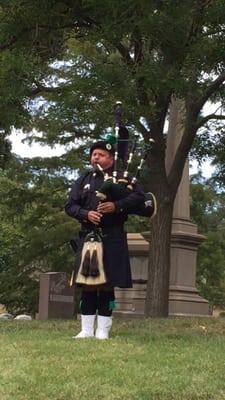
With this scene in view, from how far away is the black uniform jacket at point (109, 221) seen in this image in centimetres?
635

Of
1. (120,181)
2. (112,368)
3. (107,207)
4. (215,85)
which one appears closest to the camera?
(112,368)

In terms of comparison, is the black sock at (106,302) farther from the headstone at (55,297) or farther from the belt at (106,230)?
the headstone at (55,297)

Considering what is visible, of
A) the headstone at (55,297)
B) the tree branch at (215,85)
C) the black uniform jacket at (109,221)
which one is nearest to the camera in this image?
the black uniform jacket at (109,221)

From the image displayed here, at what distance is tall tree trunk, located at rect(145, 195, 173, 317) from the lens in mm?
12094

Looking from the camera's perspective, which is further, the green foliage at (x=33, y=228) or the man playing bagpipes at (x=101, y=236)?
the green foliage at (x=33, y=228)

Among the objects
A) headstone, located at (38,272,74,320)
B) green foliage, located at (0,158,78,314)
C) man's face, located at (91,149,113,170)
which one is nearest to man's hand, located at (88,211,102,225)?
man's face, located at (91,149,113,170)

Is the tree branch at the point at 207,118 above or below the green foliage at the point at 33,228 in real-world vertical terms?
above

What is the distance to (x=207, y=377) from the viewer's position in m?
4.70

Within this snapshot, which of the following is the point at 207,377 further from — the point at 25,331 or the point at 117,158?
the point at 25,331

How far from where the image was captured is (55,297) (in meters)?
14.2

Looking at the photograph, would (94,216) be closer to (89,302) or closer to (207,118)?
(89,302)

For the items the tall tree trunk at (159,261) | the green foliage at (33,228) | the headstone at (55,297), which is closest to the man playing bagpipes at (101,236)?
the tall tree trunk at (159,261)

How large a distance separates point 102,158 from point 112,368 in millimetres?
2304

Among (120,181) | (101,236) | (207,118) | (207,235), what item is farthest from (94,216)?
(207,235)
